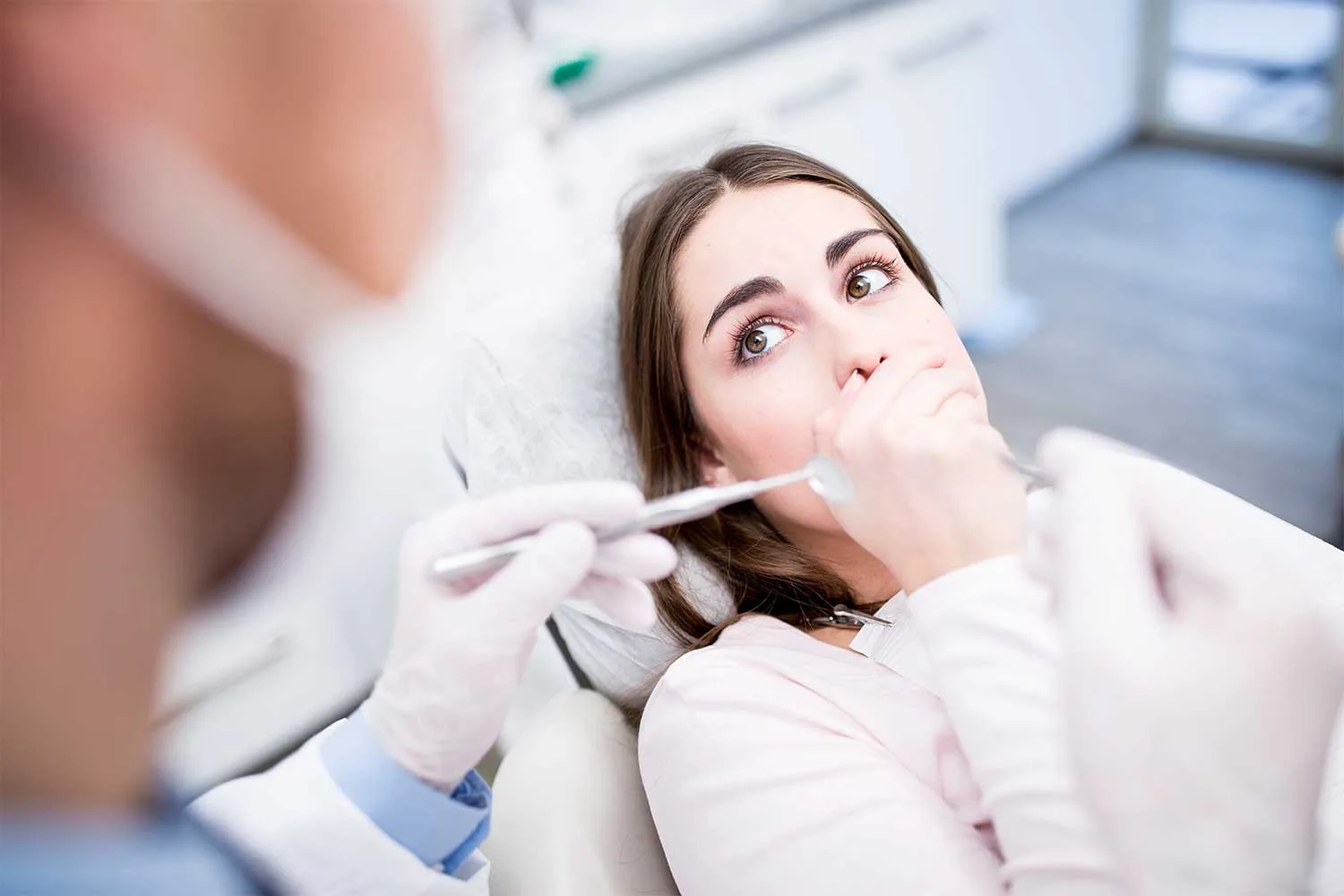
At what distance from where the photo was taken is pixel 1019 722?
0.66 m

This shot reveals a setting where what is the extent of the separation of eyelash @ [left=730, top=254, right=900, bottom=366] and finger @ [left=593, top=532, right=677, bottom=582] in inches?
13.9

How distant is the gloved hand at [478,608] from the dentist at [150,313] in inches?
7.2

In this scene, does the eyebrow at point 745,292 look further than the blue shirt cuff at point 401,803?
Yes

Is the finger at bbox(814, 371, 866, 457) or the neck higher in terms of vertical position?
the neck

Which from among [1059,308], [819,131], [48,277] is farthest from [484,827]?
[1059,308]

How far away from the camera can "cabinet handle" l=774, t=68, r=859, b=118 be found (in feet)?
6.36

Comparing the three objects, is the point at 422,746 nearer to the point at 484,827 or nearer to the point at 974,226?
the point at 484,827

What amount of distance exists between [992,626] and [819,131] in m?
1.50

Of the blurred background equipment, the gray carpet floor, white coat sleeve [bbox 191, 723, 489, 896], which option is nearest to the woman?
the blurred background equipment

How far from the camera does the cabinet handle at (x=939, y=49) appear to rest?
2.08m

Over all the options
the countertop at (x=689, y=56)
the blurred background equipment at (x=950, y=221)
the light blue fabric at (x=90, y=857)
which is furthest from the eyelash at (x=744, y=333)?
the countertop at (x=689, y=56)

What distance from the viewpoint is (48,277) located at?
0.37 meters

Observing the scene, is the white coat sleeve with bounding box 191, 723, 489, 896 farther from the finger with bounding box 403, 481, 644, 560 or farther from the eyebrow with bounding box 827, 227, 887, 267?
the eyebrow with bounding box 827, 227, 887, 267

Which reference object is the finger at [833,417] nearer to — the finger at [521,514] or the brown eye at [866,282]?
the brown eye at [866,282]
